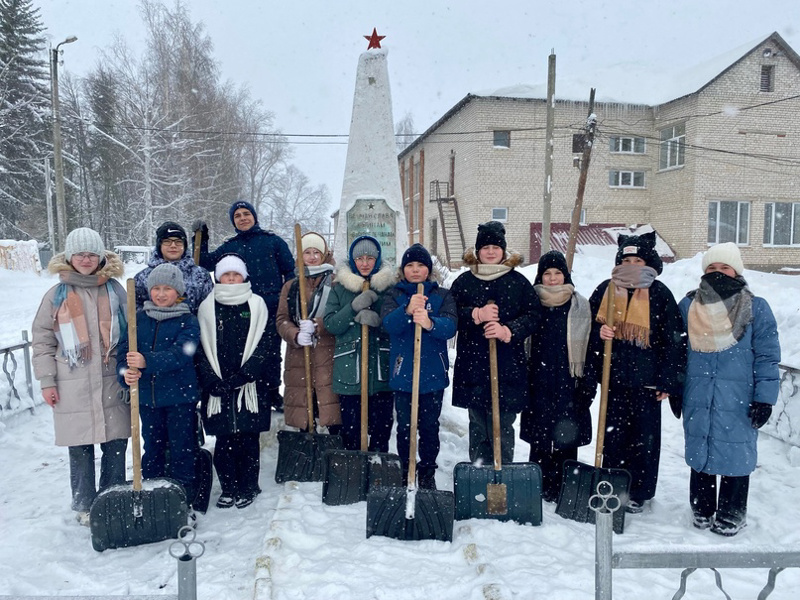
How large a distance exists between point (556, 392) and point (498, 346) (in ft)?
1.52

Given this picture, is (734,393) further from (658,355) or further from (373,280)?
(373,280)

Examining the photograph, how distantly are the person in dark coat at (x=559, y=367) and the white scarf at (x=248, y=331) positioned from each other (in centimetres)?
174

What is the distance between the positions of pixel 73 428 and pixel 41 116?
1069 inches

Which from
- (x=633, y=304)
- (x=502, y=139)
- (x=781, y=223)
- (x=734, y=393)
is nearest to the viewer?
(x=734, y=393)

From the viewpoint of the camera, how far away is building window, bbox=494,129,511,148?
2036cm

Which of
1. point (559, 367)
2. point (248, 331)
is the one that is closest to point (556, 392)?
point (559, 367)

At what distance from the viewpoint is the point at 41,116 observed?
81.7 feet

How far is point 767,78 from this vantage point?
1980 cm

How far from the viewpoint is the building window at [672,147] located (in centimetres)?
1983

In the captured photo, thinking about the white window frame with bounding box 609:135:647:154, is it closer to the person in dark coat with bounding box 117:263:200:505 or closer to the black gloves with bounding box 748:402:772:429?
the black gloves with bounding box 748:402:772:429

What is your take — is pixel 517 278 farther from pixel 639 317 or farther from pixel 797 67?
pixel 797 67

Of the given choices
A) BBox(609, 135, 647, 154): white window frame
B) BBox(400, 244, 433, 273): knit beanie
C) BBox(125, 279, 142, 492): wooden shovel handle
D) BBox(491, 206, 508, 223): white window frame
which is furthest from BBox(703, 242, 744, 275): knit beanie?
BBox(609, 135, 647, 154): white window frame

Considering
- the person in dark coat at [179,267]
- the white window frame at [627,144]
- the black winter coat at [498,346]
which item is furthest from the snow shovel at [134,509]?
the white window frame at [627,144]

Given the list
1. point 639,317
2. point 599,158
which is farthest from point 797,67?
point 639,317
